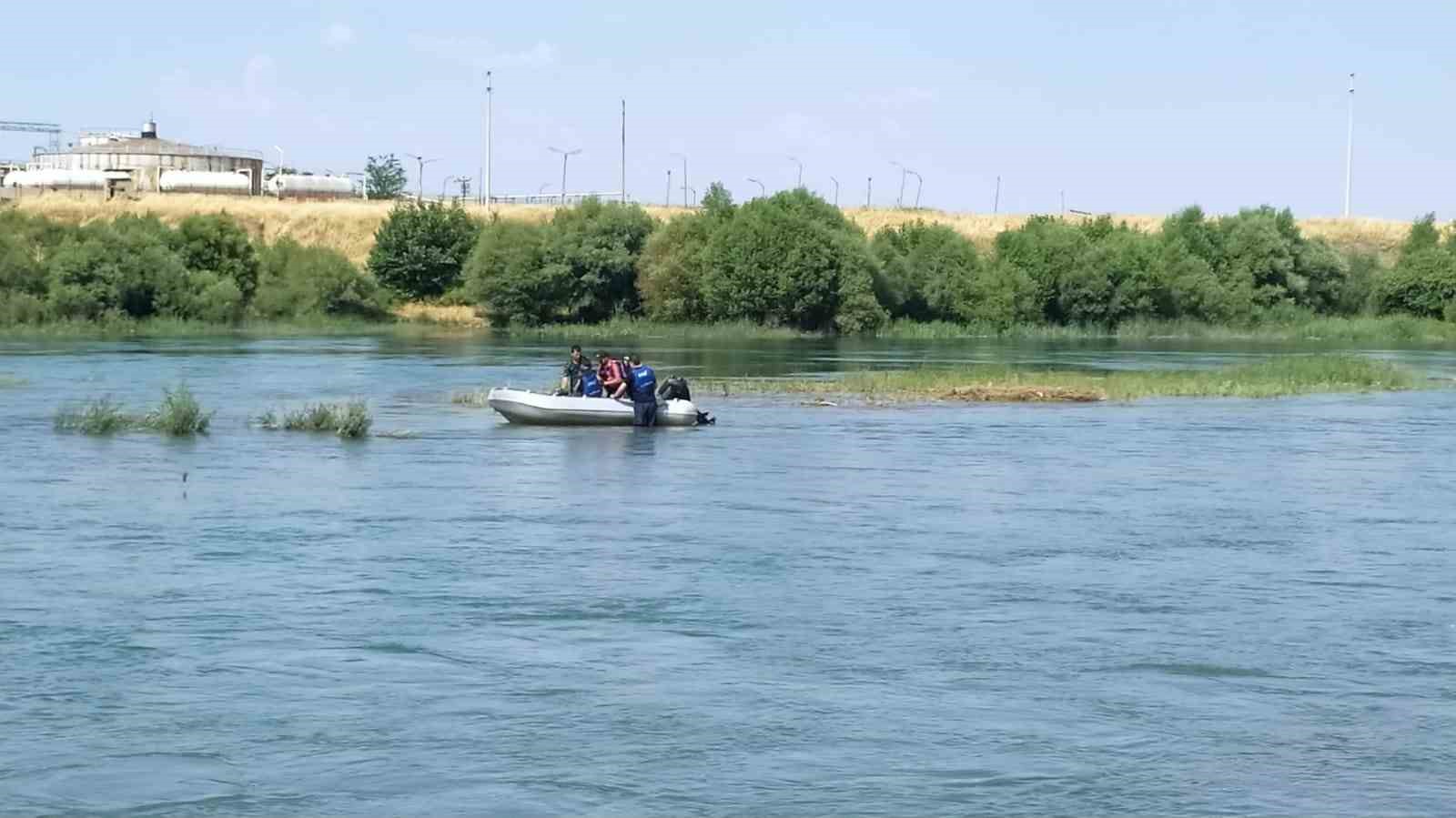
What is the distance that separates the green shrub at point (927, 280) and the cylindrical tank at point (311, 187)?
68.7 m

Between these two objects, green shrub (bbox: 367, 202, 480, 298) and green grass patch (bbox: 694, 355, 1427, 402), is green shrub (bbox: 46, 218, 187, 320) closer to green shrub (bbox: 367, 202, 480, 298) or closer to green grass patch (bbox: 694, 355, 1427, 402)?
green shrub (bbox: 367, 202, 480, 298)

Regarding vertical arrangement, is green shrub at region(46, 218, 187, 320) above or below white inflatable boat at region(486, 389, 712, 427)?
above

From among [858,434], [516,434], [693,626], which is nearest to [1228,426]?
[858,434]

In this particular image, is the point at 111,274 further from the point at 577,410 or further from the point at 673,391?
the point at 577,410

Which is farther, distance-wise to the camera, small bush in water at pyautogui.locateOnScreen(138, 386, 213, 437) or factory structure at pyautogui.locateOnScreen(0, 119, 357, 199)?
factory structure at pyautogui.locateOnScreen(0, 119, 357, 199)

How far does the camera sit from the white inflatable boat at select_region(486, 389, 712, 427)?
140 feet

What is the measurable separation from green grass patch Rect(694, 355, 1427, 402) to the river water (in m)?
14.1

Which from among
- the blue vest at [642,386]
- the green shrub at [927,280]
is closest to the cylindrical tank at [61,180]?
the green shrub at [927,280]

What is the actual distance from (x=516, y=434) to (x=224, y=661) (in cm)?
2302

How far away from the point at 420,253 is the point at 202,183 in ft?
169

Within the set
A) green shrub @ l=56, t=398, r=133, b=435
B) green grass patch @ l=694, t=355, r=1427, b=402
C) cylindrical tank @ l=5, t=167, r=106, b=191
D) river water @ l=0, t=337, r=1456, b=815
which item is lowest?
river water @ l=0, t=337, r=1456, b=815

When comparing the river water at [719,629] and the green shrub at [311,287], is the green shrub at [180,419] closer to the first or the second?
the river water at [719,629]

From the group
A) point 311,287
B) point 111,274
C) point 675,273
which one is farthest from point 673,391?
point 311,287

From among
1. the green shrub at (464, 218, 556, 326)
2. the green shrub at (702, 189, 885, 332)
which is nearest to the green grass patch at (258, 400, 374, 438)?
the green shrub at (702, 189, 885, 332)
